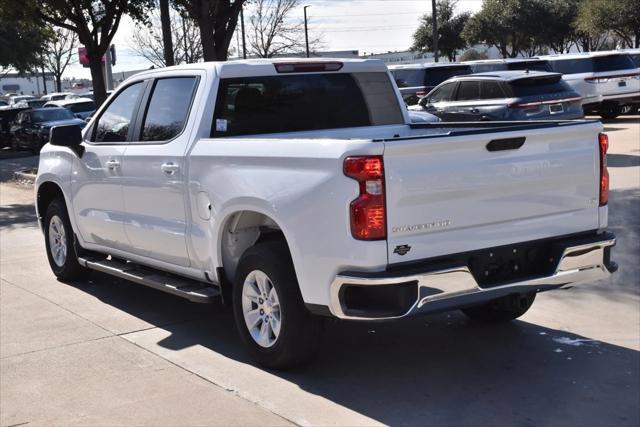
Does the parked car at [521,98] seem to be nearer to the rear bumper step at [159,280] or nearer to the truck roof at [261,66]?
the truck roof at [261,66]

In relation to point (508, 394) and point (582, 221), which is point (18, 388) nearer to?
point (508, 394)

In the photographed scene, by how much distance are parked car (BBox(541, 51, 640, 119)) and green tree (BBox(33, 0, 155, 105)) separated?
11.9 m

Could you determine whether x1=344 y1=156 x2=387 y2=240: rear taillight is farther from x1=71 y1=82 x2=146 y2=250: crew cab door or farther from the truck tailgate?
x1=71 y1=82 x2=146 y2=250: crew cab door

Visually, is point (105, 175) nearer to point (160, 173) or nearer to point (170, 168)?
point (160, 173)

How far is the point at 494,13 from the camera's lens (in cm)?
5116

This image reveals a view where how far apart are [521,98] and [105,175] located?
10596mm

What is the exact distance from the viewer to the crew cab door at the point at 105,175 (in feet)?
22.9

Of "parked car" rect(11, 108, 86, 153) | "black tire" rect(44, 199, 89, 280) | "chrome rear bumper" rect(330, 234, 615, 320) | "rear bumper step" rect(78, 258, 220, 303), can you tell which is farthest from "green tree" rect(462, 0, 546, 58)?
"chrome rear bumper" rect(330, 234, 615, 320)

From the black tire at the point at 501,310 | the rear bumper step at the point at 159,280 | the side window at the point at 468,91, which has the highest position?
the side window at the point at 468,91

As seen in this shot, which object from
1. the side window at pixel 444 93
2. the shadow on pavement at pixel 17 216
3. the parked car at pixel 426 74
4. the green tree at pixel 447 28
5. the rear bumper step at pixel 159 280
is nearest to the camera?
the rear bumper step at pixel 159 280

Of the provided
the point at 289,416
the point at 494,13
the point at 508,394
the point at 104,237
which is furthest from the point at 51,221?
the point at 494,13

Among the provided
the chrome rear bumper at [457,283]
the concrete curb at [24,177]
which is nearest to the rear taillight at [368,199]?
the chrome rear bumper at [457,283]

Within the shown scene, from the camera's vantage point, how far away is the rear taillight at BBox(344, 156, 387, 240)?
4566 millimetres

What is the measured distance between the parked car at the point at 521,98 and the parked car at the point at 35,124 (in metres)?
14.0
